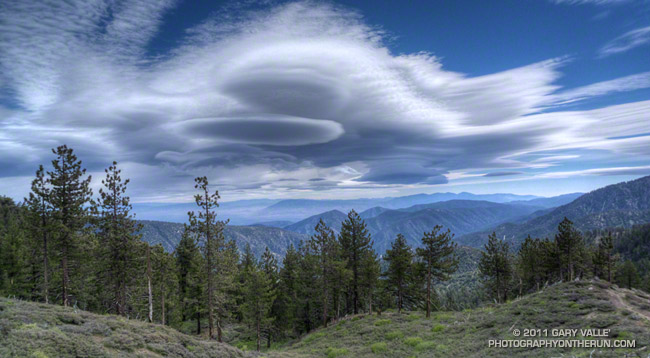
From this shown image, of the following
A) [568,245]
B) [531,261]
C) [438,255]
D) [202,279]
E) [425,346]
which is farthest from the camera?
[531,261]

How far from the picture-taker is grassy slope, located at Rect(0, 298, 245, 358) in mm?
9719

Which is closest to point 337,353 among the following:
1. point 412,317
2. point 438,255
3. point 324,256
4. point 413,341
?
point 413,341

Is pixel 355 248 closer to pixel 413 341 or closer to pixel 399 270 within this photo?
pixel 399 270

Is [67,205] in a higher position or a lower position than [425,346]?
higher

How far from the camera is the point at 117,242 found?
24.4 m

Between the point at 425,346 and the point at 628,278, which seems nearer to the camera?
the point at 425,346

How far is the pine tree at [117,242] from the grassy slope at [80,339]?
9.45 meters

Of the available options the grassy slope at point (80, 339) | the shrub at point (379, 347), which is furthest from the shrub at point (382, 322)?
the grassy slope at point (80, 339)

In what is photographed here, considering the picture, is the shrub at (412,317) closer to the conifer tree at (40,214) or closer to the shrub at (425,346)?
the shrub at (425,346)

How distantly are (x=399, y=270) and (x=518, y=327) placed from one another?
19.4 m

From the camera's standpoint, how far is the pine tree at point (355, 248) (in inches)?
1619

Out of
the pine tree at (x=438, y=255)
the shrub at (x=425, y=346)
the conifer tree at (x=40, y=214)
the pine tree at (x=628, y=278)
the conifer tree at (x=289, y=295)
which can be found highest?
the conifer tree at (x=40, y=214)

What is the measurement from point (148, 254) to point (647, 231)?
911ft

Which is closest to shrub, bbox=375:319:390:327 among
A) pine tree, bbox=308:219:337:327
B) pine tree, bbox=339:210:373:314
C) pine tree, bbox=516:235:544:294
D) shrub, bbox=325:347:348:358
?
pine tree, bbox=308:219:337:327
